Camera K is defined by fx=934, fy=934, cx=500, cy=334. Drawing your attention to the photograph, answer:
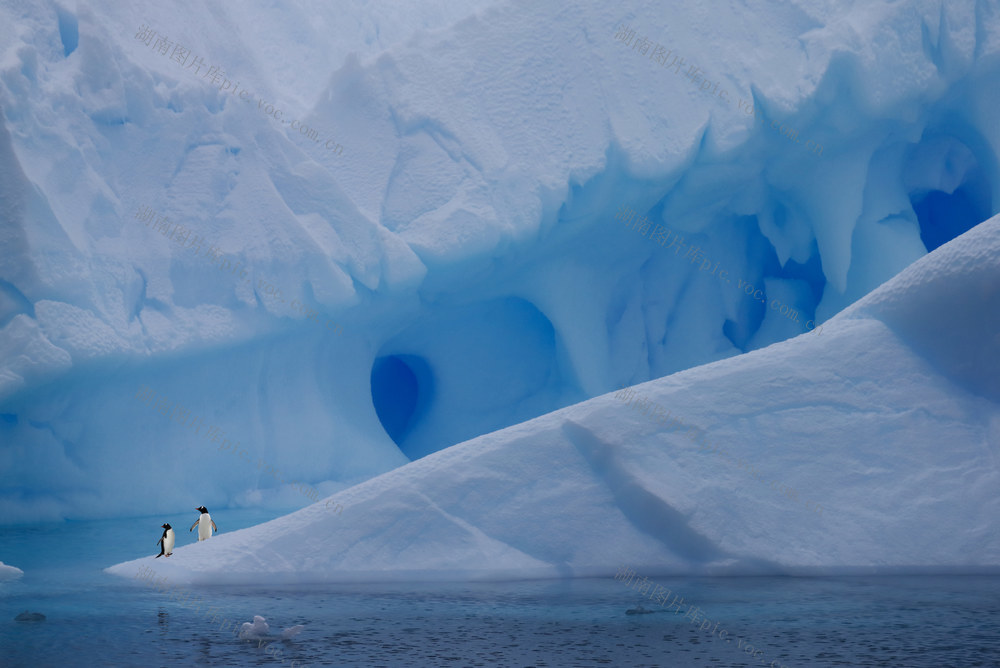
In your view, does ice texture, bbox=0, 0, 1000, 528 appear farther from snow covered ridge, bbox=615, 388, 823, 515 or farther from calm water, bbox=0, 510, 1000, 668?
snow covered ridge, bbox=615, 388, 823, 515

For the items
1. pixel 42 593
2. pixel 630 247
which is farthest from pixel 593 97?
pixel 42 593

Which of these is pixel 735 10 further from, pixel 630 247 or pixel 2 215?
pixel 2 215

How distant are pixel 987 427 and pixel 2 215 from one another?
848 centimetres

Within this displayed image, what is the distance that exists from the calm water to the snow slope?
0.22 m

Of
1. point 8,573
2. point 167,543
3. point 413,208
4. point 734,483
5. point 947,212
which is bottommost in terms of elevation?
point 8,573

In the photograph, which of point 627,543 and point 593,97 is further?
point 593,97

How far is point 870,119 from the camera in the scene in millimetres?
11594

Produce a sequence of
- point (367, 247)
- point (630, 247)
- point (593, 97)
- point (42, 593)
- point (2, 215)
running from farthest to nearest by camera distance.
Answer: point (630, 247), point (593, 97), point (367, 247), point (2, 215), point (42, 593)

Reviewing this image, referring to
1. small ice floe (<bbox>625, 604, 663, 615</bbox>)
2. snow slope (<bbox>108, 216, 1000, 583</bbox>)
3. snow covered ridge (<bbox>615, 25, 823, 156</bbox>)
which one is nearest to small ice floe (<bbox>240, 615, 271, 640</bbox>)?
snow slope (<bbox>108, 216, 1000, 583</bbox>)

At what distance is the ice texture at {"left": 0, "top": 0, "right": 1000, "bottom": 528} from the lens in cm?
957

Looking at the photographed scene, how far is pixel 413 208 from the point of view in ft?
36.5

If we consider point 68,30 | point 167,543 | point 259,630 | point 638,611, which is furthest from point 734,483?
point 68,30

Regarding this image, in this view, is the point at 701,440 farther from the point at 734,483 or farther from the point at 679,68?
the point at 679,68

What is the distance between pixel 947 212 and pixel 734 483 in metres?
9.55
